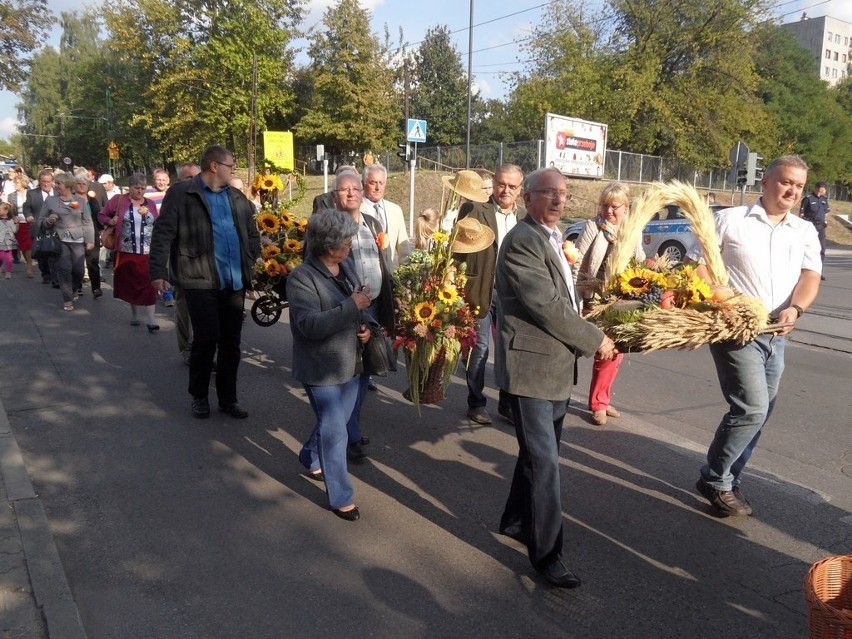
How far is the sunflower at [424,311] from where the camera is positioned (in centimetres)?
457

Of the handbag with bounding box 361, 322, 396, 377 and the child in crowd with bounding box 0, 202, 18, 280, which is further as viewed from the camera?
the child in crowd with bounding box 0, 202, 18, 280

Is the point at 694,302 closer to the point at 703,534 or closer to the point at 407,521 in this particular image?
the point at 703,534

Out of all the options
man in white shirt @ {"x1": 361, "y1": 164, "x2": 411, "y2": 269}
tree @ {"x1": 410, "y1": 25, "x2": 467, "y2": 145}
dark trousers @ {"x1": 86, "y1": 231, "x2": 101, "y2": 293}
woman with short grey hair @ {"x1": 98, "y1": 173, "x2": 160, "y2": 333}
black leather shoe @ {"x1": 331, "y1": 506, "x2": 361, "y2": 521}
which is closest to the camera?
black leather shoe @ {"x1": 331, "y1": 506, "x2": 361, "y2": 521}

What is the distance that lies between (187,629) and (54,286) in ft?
35.9

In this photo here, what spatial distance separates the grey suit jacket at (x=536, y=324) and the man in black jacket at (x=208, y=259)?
2.91 meters

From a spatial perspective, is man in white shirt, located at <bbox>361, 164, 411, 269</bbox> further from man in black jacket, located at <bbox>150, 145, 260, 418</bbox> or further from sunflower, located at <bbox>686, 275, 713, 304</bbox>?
sunflower, located at <bbox>686, 275, 713, 304</bbox>

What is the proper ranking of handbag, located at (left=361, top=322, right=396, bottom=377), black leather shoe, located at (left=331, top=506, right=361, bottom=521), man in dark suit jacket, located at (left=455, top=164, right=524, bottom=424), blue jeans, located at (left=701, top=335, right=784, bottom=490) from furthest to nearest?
1. man in dark suit jacket, located at (left=455, top=164, right=524, bottom=424)
2. handbag, located at (left=361, top=322, right=396, bottom=377)
3. black leather shoe, located at (left=331, top=506, right=361, bottom=521)
4. blue jeans, located at (left=701, top=335, right=784, bottom=490)

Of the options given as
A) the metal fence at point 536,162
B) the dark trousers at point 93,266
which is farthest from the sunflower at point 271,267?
the metal fence at point 536,162

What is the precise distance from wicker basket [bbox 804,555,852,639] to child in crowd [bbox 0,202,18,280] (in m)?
13.8

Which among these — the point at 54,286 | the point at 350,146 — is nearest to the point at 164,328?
the point at 54,286

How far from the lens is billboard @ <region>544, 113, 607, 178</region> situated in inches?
1175

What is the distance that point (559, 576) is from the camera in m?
3.18

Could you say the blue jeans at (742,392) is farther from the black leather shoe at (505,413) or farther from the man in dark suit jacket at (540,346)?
the black leather shoe at (505,413)

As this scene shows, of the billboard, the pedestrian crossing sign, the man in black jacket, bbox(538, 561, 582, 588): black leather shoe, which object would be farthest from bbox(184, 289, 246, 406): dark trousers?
the billboard
